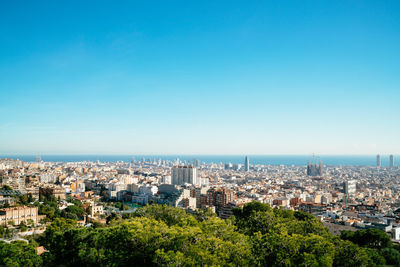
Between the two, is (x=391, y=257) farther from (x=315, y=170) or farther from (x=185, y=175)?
(x=315, y=170)

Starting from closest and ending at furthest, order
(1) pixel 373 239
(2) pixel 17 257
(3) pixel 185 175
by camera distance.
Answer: (2) pixel 17 257, (1) pixel 373 239, (3) pixel 185 175

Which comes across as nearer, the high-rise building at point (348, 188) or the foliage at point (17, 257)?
the foliage at point (17, 257)

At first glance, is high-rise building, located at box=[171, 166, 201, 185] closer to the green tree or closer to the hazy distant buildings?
the green tree

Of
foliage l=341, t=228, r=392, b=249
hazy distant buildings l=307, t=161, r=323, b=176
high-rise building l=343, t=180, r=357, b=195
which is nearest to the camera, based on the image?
foliage l=341, t=228, r=392, b=249

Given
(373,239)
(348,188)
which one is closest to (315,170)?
(348,188)

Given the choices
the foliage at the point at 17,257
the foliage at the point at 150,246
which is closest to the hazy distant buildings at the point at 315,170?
the foliage at the point at 150,246

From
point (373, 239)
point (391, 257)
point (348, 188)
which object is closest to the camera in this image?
point (391, 257)

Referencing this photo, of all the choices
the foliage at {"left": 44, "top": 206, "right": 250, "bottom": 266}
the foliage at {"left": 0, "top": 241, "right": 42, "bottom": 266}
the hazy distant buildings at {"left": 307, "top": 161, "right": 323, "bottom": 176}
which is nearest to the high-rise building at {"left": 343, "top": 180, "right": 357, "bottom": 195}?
the hazy distant buildings at {"left": 307, "top": 161, "right": 323, "bottom": 176}

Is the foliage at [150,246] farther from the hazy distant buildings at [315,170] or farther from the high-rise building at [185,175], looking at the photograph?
the hazy distant buildings at [315,170]

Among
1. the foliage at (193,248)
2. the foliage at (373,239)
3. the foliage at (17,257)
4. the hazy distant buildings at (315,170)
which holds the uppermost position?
the foliage at (193,248)
